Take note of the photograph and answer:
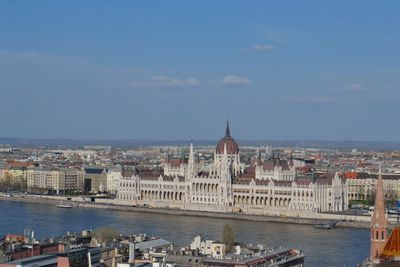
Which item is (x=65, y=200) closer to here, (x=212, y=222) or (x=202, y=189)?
(x=202, y=189)

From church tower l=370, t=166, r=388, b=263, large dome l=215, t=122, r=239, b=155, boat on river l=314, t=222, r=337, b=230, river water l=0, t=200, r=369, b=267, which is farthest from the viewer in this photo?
large dome l=215, t=122, r=239, b=155

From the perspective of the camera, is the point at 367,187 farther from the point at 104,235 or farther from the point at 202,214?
the point at 104,235

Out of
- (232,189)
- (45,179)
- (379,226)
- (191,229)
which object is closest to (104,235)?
(379,226)

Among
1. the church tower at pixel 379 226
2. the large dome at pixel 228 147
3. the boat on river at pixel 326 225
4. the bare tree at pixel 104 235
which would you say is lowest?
the boat on river at pixel 326 225

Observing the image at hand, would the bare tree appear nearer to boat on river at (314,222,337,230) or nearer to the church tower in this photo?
the church tower

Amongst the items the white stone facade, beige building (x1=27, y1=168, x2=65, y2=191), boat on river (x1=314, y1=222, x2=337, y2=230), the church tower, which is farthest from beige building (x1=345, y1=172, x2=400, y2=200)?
the church tower

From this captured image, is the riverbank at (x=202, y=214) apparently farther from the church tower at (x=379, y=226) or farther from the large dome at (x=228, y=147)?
the church tower at (x=379, y=226)

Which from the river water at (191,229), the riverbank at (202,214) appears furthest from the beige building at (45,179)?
the river water at (191,229)

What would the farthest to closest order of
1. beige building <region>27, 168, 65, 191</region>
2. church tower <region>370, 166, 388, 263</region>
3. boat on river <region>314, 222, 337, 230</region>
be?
beige building <region>27, 168, 65, 191</region>, boat on river <region>314, 222, 337, 230</region>, church tower <region>370, 166, 388, 263</region>
